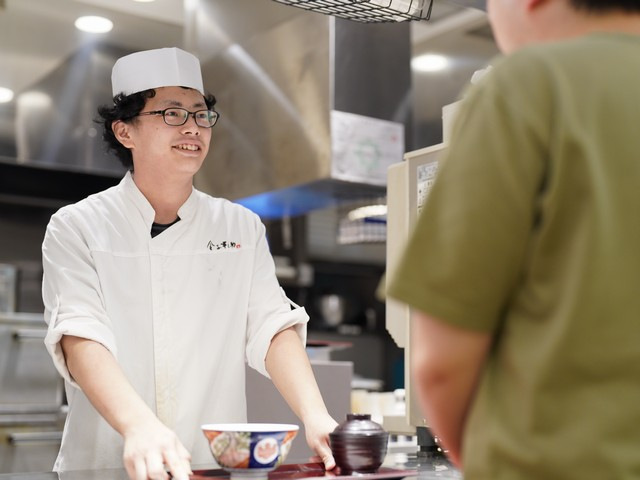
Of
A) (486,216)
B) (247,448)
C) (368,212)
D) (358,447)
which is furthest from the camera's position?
(368,212)

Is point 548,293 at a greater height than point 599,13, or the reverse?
point 599,13

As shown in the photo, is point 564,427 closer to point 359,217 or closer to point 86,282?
point 86,282

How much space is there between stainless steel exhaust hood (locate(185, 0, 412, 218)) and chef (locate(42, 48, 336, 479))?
157 centimetres

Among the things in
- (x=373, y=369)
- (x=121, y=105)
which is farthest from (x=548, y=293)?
(x=373, y=369)

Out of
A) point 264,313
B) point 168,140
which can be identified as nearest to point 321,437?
point 264,313

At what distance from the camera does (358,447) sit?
1348 millimetres

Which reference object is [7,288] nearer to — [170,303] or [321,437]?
[170,303]

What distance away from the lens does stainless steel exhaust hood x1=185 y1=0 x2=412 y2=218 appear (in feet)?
12.2

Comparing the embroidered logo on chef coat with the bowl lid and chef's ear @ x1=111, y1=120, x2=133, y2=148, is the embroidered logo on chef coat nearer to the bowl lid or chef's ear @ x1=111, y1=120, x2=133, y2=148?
chef's ear @ x1=111, y1=120, x2=133, y2=148

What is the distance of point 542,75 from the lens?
0.70 m

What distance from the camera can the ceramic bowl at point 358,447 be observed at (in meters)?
1.35

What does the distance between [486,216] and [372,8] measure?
4.66ft

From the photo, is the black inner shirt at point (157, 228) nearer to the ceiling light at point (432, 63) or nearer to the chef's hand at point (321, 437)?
→ the chef's hand at point (321, 437)

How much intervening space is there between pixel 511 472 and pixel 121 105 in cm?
167
